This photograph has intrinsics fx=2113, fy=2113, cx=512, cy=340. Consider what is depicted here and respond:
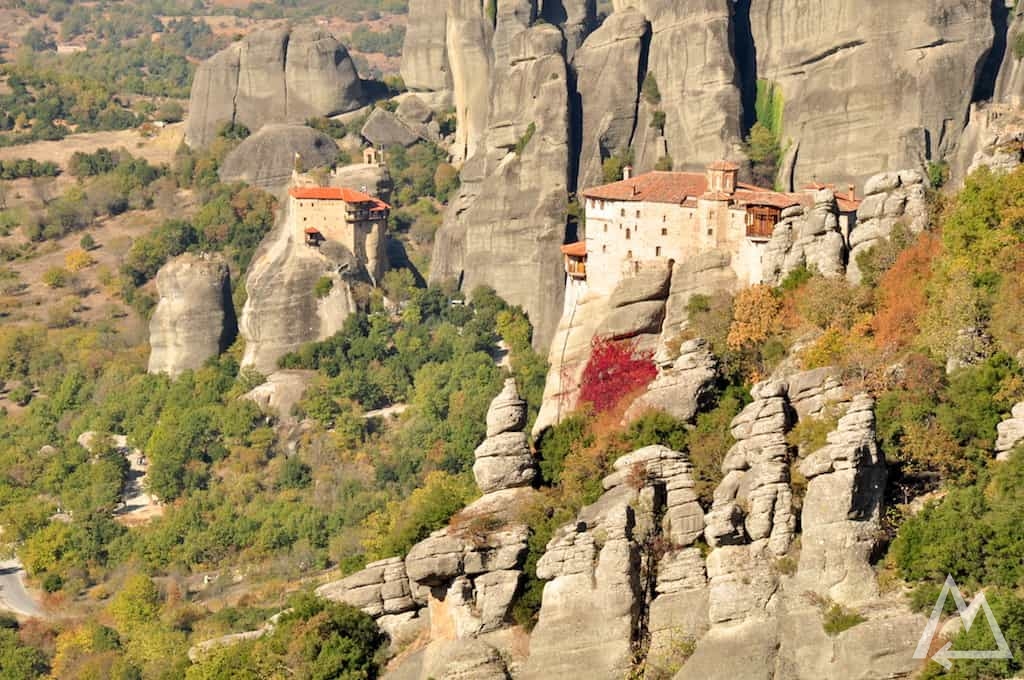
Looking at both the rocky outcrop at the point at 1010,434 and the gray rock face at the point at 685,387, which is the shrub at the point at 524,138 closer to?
the gray rock face at the point at 685,387

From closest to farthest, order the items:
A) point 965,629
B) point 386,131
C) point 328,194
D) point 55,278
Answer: point 965,629
point 328,194
point 55,278
point 386,131

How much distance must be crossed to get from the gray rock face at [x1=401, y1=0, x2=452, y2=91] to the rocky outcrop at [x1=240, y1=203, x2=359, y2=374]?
2442 cm

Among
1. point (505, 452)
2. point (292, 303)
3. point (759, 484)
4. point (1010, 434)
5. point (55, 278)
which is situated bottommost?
point (55, 278)

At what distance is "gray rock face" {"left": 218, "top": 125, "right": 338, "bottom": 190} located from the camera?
9256cm

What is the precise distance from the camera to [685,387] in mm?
39031

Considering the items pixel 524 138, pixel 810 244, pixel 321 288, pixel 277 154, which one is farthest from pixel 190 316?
pixel 810 244

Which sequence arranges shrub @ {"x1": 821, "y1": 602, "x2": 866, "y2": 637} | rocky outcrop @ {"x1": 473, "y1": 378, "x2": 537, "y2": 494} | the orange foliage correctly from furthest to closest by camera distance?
the orange foliage, rocky outcrop @ {"x1": 473, "y1": 378, "x2": 537, "y2": 494}, shrub @ {"x1": 821, "y1": 602, "x2": 866, "y2": 637}

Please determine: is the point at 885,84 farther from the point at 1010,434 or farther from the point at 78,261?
the point at 78,261

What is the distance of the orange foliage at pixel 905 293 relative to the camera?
1511 inches

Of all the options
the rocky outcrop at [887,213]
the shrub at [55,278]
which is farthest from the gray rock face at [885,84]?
the shrub at [55,278]

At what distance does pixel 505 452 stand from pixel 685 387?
363 cm

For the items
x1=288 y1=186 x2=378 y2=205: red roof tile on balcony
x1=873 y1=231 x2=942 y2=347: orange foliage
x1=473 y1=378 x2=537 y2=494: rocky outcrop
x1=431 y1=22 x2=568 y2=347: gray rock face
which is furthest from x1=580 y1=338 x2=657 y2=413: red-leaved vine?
x1=288 y1=186 x2=378 y2=205: red roof tile on balcony

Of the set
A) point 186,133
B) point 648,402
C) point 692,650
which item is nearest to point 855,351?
point 648,402

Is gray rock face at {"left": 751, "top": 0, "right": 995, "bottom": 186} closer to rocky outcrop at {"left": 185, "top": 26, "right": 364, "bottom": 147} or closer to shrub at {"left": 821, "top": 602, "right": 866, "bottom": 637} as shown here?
rocky outcrop at {"left": 185, "top": 26, "right": 364, "bottom": 147}
